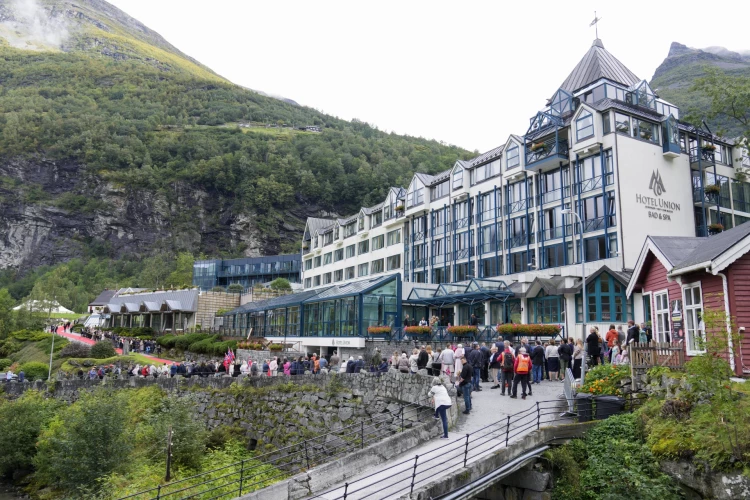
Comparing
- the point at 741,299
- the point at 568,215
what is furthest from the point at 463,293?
the point at 741,299

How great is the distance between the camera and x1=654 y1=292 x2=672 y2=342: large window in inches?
704

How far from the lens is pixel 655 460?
38.9ft

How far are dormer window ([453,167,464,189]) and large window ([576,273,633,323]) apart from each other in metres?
18.7

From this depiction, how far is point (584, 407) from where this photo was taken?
14.4 metres

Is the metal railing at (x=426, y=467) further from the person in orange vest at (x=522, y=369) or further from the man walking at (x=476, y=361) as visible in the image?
the man walking at (x=476, y=361)

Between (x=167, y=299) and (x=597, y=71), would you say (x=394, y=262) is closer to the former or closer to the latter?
(x=597, y=71)

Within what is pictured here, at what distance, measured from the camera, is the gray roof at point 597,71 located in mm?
44969

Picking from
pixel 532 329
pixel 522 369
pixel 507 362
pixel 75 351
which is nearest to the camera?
pixel 522 369

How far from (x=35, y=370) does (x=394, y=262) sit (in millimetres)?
33879

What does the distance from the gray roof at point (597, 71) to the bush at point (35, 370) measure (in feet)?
161

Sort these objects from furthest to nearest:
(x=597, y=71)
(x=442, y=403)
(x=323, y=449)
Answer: (x=597, y=71)
(x=323, y=449)
(x=442, y=403)

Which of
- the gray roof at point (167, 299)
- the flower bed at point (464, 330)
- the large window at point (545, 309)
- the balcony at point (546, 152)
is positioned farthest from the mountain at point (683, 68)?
the flower bed at point (464, 330)

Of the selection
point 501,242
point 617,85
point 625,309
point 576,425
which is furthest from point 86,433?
point 617,85

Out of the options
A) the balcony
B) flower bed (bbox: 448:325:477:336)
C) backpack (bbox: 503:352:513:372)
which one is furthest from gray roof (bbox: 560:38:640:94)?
backpack (bbox: 503:352:513:372)
